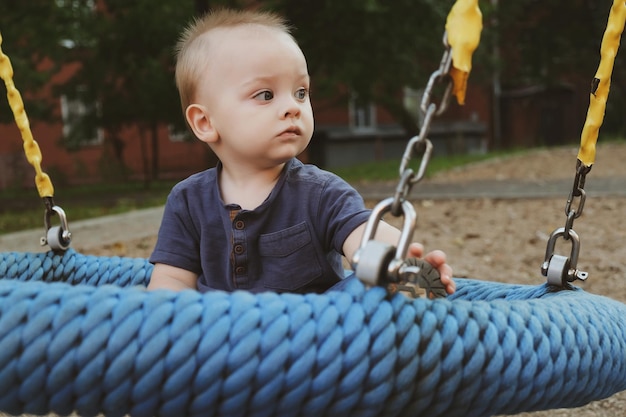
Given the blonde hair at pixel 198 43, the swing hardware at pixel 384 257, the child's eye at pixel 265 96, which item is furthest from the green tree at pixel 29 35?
the swing hardware at pixel 384 257

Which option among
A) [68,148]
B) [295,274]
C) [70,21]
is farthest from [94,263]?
[68,148]

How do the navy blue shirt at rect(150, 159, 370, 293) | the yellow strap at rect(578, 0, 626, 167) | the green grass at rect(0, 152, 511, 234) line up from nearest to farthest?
1. the yellow strap at rect(578, 0, 626, 167)
2. the navy blue shirt at rect(150, 159, 370, 293)
3. the green grass at rect(0, 152, 511, 234)

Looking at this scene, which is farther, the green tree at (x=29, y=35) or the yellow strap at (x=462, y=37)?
the green tree at (x=29, y=35)

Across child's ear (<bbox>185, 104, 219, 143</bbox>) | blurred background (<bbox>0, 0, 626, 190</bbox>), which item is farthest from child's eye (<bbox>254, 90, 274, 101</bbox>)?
blurred background (<bbox>0, 0, 626, 190</bbox>)

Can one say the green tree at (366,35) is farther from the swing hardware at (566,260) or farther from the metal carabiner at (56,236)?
the swing hardware at (566,260)

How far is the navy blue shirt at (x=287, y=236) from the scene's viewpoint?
146 cm

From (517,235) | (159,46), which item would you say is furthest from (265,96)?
(159,46)

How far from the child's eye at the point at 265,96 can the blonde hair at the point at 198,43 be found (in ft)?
0.51

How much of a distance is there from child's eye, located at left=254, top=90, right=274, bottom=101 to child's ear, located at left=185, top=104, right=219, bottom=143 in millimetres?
139

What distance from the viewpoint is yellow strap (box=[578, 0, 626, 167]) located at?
3.85ft

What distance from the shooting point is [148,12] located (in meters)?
11.2

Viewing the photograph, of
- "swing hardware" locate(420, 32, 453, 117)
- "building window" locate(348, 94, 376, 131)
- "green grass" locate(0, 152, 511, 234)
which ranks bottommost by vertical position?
"building window" locate(348, 94, 376, 131)

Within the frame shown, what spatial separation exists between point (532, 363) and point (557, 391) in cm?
8

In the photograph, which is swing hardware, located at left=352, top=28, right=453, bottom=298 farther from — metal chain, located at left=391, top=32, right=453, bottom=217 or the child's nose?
the child's nose
